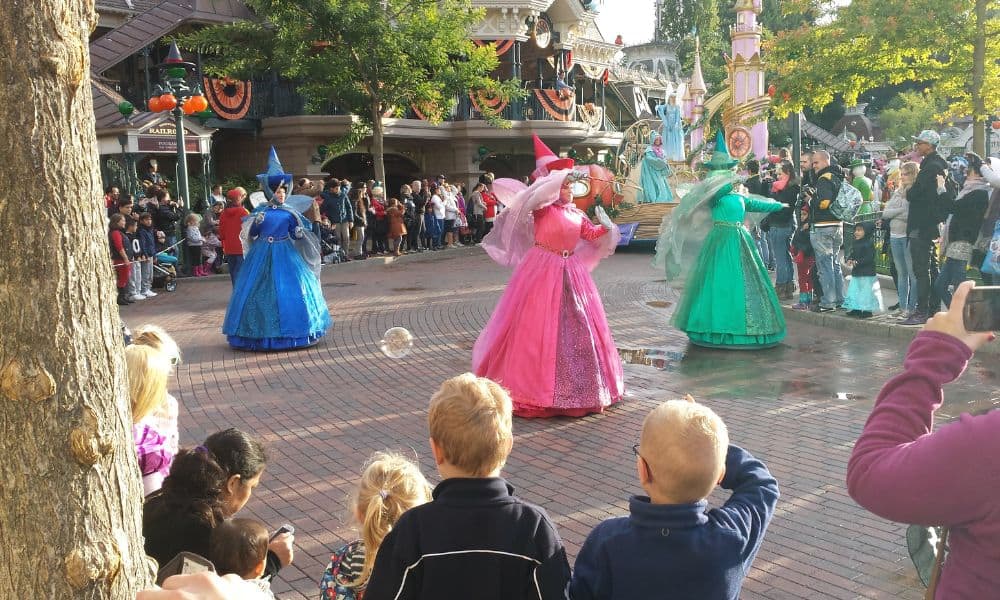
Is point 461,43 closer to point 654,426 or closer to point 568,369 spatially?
point 568,369

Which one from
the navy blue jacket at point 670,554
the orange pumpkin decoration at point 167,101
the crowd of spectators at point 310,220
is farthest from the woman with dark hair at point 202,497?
the orange pumpkin decoration at point 167,101

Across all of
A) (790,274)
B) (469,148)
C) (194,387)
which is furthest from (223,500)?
(469,148)

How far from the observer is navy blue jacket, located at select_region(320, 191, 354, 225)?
638 inches

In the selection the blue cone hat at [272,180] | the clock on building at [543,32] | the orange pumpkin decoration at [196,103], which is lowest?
the blue cone hat at [272,180]

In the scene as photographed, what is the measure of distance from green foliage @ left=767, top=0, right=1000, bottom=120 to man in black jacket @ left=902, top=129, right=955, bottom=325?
4212 millimetres

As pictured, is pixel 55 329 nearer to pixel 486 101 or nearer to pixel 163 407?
pixel 163 407

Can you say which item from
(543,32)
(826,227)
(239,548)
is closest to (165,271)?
(826,227)

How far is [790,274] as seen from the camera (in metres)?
10.9

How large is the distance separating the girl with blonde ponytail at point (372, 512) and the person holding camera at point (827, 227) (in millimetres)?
8191

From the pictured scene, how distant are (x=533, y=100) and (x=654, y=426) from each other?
23.2m

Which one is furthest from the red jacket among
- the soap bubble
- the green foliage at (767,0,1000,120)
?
the green foliage at (767,0,1000,120)

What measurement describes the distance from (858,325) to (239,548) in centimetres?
820

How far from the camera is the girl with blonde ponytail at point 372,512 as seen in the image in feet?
8.05

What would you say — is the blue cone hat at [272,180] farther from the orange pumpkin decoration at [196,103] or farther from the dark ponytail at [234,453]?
the dark ponytail at [234,453]
